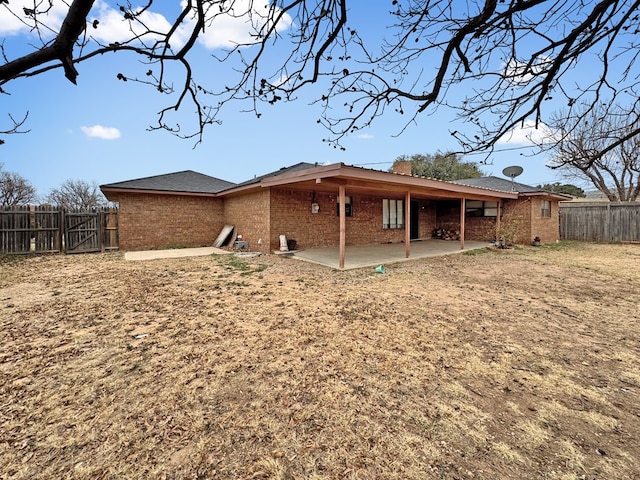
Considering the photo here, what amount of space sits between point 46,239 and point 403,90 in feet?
41.5

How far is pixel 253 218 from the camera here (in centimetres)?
1052

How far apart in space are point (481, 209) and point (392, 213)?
14.9 ft

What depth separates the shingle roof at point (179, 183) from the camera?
11.1m

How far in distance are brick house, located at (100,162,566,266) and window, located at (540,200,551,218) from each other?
0.05 meters

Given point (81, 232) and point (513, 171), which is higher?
point (513, 171)

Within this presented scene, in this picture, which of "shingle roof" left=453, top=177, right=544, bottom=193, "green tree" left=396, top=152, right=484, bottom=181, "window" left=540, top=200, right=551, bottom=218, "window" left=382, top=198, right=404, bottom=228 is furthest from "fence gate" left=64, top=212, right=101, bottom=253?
"green tree" left=396, top=152, right=484, bottom=181

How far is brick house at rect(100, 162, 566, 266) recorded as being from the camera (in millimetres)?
9594

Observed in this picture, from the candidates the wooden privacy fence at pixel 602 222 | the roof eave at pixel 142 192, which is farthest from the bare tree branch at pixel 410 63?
the wooden privacy fence at pixel 602 222

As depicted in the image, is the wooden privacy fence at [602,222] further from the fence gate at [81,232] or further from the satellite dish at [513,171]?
the fence gate at [81,232]

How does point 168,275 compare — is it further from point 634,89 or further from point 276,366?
point 634,89

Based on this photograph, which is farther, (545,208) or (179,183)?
(545,208)

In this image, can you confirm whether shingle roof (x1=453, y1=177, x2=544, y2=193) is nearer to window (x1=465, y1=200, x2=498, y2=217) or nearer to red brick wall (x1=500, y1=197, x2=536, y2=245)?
red brick wall (x1=500, y1=197, x2=536, y2=245)

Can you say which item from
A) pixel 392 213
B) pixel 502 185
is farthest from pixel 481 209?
pixel 392 213

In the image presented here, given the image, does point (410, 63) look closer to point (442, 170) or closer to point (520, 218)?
point (520, 218)
